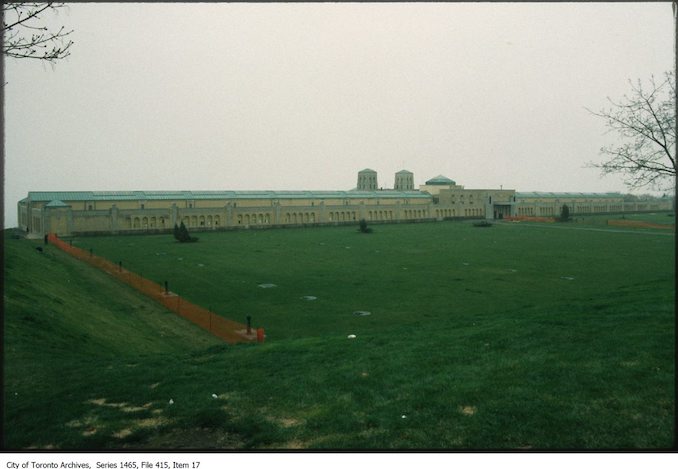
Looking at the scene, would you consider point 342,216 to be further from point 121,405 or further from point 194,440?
point 194,440

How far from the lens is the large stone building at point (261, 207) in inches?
2709

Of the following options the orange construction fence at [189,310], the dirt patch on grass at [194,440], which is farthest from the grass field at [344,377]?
the orange construction fence at [189,310]

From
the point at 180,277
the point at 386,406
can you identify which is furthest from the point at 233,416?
the point at 180,277

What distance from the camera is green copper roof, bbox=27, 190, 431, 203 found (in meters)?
74.5

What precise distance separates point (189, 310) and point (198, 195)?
6938 cm

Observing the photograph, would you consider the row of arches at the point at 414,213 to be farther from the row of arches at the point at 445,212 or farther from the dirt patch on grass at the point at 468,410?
the dirt patch on grass at the point at 468,410

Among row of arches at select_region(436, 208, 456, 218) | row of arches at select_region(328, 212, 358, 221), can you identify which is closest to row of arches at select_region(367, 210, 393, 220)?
row of arches at select_region(328, 212, 358, 221)

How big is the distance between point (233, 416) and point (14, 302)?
12594 mm

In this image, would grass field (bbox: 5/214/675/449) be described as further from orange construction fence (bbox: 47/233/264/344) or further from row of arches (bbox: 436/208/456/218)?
row of arches (bbox: 436/208/456/218)

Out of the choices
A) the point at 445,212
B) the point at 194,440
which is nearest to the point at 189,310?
the point at 194,440

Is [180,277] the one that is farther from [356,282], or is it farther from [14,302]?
[14,302]

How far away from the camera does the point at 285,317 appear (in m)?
20.9

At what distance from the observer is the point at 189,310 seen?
22016 mm

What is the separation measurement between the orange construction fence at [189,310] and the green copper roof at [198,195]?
151ft
